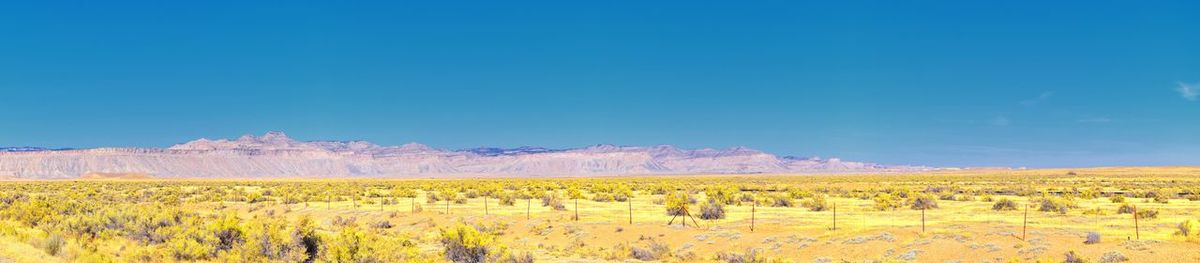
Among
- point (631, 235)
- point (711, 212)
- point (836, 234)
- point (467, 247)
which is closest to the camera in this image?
point (467, 247)

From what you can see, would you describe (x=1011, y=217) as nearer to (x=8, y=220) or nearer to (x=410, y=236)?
(x=410, y=236)

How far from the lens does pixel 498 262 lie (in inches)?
858

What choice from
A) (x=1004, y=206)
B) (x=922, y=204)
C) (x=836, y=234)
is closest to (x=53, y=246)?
(x=836, y=234)

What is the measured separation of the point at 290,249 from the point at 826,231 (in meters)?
16.5

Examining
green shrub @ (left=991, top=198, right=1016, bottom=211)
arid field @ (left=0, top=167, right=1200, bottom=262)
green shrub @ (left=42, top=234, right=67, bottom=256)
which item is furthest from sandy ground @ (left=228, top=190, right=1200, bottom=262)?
green shrub @ (left=42, top=234, right=67, bottom=256)

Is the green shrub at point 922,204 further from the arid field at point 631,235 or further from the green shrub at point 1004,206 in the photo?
the green shrub at point 1004,206

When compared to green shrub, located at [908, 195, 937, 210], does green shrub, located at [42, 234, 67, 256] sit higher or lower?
lower

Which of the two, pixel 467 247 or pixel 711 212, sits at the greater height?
pixel 711 212

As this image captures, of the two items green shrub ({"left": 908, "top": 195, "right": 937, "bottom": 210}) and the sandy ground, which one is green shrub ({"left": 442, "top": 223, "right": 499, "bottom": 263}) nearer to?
the sandy ground

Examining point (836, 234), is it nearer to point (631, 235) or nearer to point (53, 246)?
point (631, 235)

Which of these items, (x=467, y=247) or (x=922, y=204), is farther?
(x=922, y=204)

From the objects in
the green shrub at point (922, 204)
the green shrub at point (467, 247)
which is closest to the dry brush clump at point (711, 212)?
the green shrub at point (922, 204)

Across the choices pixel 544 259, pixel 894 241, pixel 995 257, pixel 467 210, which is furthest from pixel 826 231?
pixel 467 210

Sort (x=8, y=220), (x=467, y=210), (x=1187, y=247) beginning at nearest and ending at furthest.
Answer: (x=1187, y=247) → (x=8, y=220) → (x=467, y=210)
